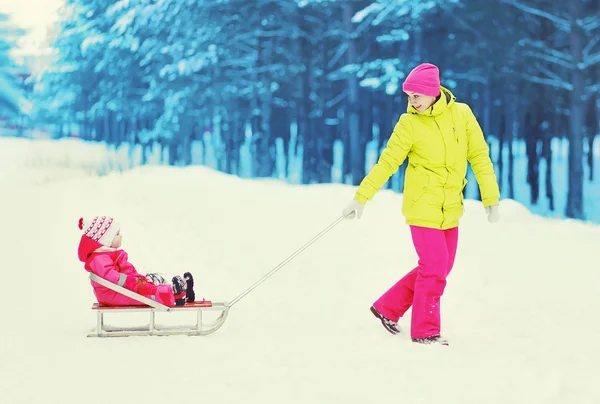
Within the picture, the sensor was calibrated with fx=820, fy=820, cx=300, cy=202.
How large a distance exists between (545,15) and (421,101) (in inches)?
155

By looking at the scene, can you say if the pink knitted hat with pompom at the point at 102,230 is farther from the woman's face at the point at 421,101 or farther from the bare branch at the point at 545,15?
the bare branch at the point at 545,15

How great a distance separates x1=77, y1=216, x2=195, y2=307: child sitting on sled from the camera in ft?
9.81

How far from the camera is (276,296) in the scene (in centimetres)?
391

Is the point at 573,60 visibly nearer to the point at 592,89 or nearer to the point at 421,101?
the point at 592,89

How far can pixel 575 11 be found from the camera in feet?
20.5

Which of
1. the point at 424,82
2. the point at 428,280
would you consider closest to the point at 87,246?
the point at 428,280

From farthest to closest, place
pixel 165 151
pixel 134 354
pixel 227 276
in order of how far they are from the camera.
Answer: pixel 165 151 < pixel 227 276 < pixel 134 354

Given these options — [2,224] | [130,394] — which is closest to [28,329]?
[130,394]

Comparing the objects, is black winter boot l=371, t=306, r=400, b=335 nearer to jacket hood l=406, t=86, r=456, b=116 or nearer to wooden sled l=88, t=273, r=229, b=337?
wooden sled l=88, t=273, r=229, b=337

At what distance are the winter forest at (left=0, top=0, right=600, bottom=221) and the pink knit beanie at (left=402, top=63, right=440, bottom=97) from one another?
3807mm

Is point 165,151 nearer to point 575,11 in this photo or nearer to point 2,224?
point 2,224

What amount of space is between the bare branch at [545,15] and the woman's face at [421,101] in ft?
12.7

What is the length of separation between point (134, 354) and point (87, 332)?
448 mm

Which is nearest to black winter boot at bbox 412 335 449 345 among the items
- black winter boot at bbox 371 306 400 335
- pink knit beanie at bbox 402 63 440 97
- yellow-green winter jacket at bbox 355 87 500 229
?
black winter boot at bbox 371 306 400 335
